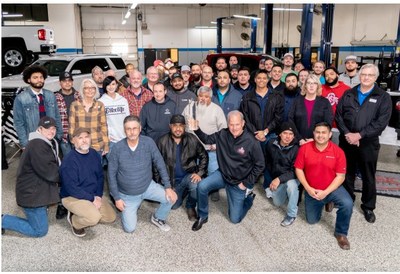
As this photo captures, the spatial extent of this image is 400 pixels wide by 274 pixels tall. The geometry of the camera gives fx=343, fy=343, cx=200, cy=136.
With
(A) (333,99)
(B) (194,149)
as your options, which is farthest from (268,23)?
(B) (194,149)

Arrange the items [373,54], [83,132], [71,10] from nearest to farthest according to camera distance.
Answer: [83,132] → [373,54] → [71,10]

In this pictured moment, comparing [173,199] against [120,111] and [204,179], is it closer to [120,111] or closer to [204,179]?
[204,179]

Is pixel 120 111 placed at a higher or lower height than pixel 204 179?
higher

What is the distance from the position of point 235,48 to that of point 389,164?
75.2 ft

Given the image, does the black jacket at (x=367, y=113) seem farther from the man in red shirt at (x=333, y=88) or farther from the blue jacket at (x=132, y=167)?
the blue jacket at (x=132, y=167)

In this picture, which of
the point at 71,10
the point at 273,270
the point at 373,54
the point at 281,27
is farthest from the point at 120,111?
the point at 281,27

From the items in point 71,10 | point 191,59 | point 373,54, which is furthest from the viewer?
point 191,59

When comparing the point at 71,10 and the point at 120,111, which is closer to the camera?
the point at 120,111

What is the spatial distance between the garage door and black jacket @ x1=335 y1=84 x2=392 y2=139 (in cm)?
2183

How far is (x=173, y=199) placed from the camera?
370 centimetres

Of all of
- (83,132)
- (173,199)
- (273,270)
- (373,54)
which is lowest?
(273,270)

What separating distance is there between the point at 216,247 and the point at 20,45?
11.4 metres

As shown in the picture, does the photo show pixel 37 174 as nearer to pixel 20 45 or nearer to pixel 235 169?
pixel 235 169

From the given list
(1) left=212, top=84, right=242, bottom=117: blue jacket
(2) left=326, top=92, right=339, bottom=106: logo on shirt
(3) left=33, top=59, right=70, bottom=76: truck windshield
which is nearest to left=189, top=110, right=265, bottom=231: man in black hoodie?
(1) left=212, top=84, right=242, bottom=117: blue jacket
